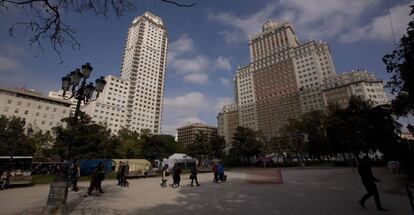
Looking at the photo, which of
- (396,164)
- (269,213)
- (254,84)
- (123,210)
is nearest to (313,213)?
(269,213)

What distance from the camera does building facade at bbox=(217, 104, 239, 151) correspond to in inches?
5335

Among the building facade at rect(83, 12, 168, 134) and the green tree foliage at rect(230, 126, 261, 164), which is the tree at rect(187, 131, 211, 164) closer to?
the green tree foliage at rect(230, 126, 261, 164)

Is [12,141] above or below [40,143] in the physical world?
below

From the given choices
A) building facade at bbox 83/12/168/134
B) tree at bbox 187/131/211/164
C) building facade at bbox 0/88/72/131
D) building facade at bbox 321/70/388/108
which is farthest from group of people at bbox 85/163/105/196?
building facade at bbox 321/70/388/108

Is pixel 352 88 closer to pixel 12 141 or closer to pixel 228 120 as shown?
pixel 228 120

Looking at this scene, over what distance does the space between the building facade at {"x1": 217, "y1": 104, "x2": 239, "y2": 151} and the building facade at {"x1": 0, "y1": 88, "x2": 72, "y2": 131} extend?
288 ft

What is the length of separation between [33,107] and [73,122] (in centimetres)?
8403

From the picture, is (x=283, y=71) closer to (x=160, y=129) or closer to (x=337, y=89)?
(x=337, y=89)

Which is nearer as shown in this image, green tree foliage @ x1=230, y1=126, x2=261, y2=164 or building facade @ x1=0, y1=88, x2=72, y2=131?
green tree foliage @ x1=230, y1=126, x2=261, y2=164

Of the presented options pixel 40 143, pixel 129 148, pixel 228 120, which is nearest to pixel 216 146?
pixel 129 148

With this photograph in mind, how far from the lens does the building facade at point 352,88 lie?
87.9 metres

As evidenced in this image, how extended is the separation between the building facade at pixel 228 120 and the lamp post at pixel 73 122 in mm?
127078

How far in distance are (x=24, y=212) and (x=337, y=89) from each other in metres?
106

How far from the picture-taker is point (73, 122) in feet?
28.0
